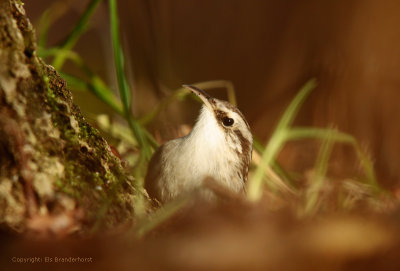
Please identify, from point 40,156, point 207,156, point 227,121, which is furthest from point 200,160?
point 40,156

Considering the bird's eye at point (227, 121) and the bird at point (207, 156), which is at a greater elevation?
the bird's eye at point (227, 121)

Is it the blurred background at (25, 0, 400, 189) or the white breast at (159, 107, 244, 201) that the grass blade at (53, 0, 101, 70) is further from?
the white breast at (159, 107, 244, 201)

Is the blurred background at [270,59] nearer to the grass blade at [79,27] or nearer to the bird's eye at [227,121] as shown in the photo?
the grass blade at [79,27]

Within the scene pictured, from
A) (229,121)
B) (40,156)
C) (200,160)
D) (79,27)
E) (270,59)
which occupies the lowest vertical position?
(40,156)

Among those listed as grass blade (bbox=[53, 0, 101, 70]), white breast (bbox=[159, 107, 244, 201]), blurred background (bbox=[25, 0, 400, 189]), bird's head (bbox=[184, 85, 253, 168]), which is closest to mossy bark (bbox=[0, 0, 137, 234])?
white breast (bbox=[159, 107, 244, 201])

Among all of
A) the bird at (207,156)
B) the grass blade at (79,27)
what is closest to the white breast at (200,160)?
the bird at (207,156)

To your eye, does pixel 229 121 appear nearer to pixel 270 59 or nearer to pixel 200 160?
pixel 200 160

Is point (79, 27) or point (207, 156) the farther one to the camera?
point (79, 27)
